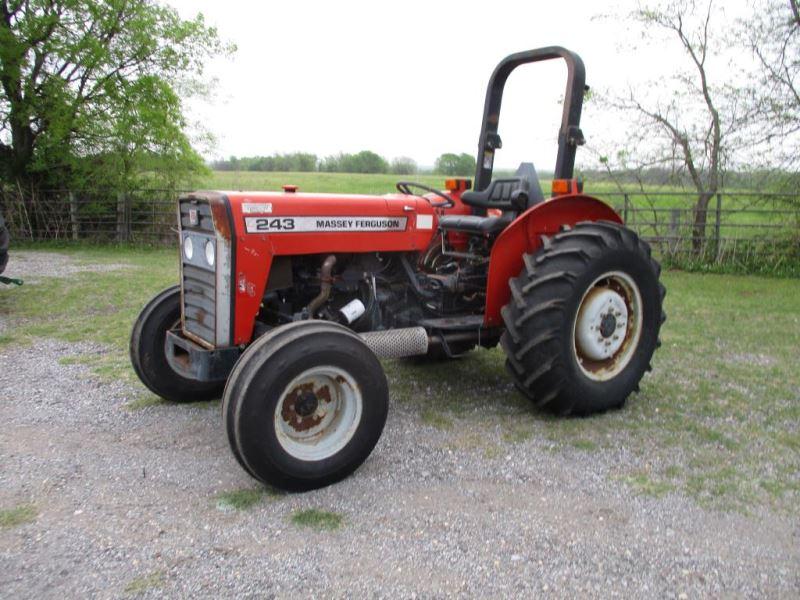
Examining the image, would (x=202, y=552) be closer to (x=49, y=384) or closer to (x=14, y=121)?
(x=49, y=384)

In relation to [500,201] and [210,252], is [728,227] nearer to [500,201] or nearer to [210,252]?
[500,201]

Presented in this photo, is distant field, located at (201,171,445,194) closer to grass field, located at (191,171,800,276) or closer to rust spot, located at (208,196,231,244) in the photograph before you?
grass field, located at (191,171,800,276)

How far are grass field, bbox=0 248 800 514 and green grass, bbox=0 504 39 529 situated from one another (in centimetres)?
144

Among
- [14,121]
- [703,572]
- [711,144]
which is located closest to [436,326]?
[703,572]

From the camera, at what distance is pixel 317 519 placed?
311 cm

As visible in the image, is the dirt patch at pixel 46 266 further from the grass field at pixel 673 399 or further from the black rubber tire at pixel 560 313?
the black rubber tire at pixel 560 313

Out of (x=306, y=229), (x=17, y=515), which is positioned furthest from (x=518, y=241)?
(x=17, y=515)

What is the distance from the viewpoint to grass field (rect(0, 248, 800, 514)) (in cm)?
362

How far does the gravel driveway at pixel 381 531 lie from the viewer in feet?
8.63

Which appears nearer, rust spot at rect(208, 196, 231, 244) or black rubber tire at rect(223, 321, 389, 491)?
black rubber tire at rect(223, 321, 389, 491)

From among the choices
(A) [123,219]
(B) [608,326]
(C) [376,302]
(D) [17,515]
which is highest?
(C) [376,302]

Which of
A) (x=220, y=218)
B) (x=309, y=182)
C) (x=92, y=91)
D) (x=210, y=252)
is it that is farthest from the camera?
(x=309, y=182)

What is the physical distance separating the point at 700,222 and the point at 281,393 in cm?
1131

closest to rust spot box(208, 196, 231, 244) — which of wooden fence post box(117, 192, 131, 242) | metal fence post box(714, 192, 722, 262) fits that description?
metal fence post box(714, 192, 722, 262)
